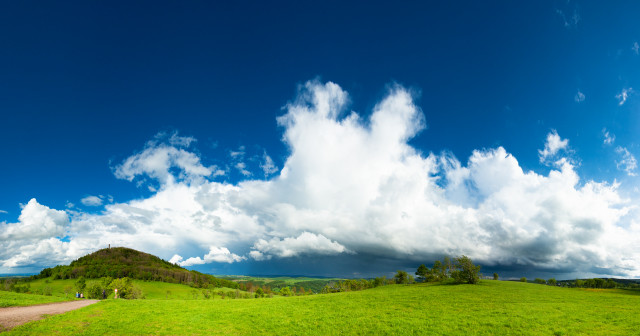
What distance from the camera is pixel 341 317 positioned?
34.2 m

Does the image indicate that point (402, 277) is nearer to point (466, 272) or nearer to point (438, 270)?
point (438, 270)

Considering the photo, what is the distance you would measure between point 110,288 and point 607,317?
429ft

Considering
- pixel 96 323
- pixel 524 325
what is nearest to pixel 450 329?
pixel 524 325

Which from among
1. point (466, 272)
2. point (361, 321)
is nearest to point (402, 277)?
point (466, 272)

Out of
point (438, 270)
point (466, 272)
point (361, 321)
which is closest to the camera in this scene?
point (361, 321)

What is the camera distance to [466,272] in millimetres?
87250

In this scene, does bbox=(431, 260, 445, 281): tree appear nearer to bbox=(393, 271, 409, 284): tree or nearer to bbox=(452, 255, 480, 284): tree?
bbox=(393, 271, 409, 284): tree

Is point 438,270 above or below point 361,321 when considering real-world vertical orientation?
below

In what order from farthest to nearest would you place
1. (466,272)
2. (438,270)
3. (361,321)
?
1. (438,270)
2. (466,272)
3. (361,321)

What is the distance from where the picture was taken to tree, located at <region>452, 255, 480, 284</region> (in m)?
86.2

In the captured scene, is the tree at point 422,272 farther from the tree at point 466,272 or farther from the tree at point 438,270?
the tree at point 466,272

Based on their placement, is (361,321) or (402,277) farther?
(402,277)

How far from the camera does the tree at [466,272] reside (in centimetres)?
8619

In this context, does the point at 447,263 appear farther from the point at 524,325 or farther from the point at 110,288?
the point at 110,288
